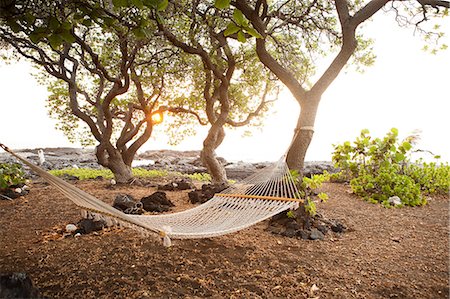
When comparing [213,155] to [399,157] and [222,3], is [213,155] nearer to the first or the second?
[399,157]

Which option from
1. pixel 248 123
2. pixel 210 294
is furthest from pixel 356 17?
pixel 248 123

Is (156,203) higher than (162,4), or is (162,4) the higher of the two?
(162,4)

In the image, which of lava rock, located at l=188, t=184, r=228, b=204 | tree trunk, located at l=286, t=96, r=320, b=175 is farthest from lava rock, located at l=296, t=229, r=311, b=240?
lava rock, located at l=188, t=184, r=228, b=204

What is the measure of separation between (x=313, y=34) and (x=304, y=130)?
1863mm

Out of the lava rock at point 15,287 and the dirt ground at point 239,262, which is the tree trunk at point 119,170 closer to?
the dirt ground at point 239,262

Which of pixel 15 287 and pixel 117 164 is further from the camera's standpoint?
pixel 117 164

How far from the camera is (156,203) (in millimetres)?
3426

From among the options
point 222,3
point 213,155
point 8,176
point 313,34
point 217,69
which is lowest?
point 8,176

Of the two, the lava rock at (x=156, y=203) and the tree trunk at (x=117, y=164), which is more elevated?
the tree trunk at (x=117, y=164)

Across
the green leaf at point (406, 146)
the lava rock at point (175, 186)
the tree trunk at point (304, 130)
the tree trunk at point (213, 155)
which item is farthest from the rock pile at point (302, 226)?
the tree trunk at point (213, 155)

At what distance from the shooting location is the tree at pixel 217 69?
3.85 m

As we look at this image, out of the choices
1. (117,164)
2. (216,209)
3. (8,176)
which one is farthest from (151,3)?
(117,164)

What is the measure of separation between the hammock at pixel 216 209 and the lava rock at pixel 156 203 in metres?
0.68

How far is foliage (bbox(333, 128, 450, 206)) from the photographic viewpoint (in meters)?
3.74
